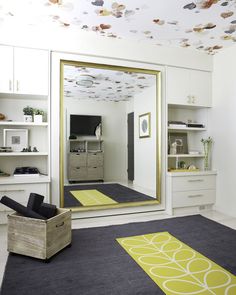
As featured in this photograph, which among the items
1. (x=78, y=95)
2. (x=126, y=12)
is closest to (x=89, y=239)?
(x=78, y=95)

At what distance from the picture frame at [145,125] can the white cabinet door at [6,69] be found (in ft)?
5.85

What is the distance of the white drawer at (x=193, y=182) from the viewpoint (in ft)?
11.6

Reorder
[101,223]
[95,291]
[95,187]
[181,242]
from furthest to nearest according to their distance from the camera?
1. [95,187]
2. [101,223]
3. [181,242]
4. [95,291]

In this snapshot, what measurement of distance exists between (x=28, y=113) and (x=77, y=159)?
85 centimetres

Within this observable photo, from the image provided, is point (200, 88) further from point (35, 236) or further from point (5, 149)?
point (35, 236)

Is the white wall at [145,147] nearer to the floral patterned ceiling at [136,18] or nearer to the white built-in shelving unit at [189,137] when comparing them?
the white built-in shelving unit at [189,137]

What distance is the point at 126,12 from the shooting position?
2.66 metres

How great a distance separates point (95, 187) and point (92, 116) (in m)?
0.97

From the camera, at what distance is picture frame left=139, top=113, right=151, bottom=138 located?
143 inches

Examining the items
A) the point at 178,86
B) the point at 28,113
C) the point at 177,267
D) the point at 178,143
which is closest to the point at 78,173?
the point at 28,113

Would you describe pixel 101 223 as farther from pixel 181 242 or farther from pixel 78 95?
pixel 78 95

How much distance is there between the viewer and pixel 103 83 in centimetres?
339

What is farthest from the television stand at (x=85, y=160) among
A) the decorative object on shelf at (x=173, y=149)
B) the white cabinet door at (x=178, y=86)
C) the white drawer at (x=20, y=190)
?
the white cabinet door at (x=178, y=86)

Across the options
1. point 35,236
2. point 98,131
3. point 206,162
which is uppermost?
point 98,131
